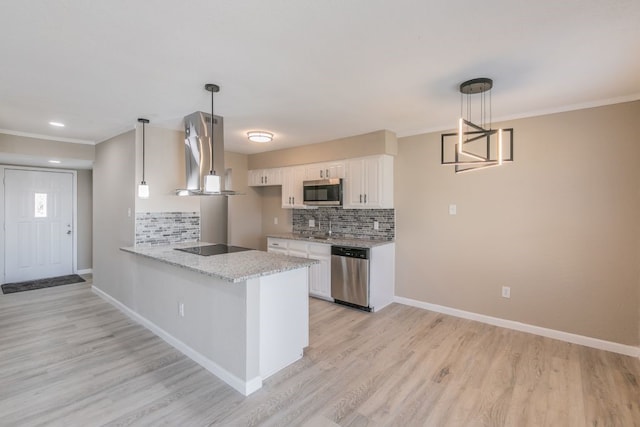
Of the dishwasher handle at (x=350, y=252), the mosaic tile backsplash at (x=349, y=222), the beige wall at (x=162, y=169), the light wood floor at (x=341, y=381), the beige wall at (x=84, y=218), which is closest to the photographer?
the light wood floor at (x=341, y=381)

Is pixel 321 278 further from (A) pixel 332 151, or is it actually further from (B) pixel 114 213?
(B) pixel 114 213

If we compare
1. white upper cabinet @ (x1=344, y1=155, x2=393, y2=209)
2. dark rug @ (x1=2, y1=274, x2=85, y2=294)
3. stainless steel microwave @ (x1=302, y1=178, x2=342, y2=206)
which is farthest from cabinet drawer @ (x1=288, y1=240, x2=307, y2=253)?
dark rug @ (x1=2, y1=274, x2=85, y2=294)

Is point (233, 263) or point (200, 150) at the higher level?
point (200, 150)

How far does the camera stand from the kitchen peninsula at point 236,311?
239 centimetres

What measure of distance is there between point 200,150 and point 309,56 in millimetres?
1822

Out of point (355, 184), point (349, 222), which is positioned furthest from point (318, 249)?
point (355, 184)

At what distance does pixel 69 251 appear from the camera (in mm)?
6062

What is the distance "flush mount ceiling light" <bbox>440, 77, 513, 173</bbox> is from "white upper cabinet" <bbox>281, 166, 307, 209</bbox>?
2294 mm

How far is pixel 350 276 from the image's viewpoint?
4191 mm

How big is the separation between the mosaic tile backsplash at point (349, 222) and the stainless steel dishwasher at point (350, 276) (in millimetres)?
Result: 635

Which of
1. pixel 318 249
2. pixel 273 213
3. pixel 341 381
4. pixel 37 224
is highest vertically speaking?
pixel 273 213

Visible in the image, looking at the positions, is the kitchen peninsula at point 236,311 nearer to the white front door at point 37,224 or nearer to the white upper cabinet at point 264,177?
the white upper cabinet at point 264,177

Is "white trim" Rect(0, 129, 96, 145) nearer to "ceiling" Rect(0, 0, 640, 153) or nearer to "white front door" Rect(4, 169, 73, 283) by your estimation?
"ceiling" Rect(0, 0, 640, 153)

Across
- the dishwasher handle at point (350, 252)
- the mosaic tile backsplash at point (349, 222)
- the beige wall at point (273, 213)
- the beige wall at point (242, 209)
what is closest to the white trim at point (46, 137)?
the beige wall at point (242, 209)
